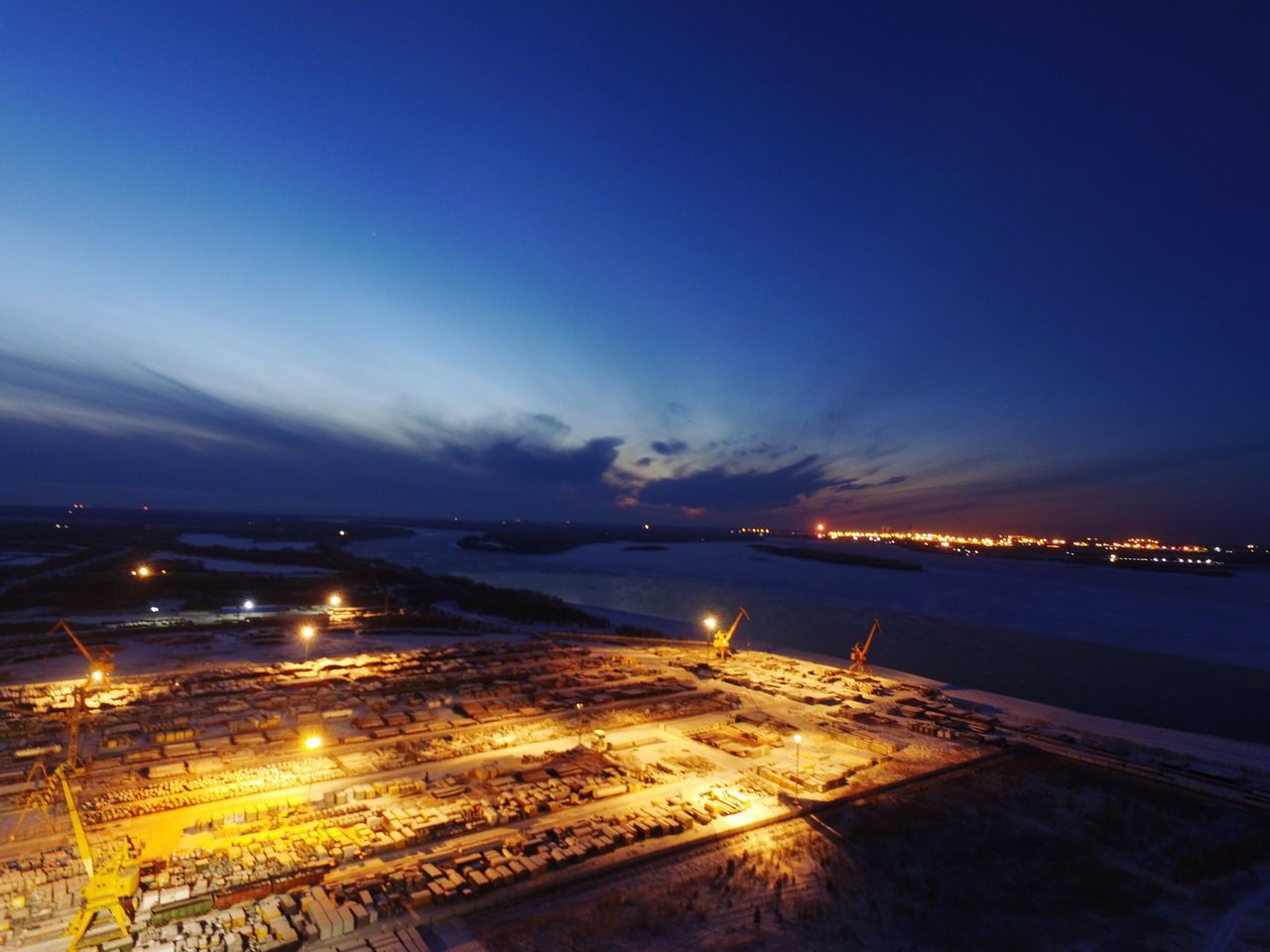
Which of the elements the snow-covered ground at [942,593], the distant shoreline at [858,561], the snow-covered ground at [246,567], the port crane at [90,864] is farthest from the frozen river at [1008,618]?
the port crane at [90,864]

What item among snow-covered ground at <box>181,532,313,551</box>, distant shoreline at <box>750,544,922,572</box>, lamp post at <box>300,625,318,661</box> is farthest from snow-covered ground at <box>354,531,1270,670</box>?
lamp post at <box>300,625,318,661</box>

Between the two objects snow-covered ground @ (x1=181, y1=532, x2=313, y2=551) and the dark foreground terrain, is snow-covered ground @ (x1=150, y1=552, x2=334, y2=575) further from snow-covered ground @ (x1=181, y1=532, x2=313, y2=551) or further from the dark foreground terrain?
the dark foreground terrain

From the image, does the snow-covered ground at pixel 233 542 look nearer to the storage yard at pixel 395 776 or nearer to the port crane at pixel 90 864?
the storage yard at pixel 395 776

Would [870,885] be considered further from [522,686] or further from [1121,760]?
[522,686]

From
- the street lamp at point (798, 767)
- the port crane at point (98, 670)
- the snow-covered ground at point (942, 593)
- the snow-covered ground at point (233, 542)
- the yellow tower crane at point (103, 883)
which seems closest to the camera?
the yellow tower crane at point (103, 883)

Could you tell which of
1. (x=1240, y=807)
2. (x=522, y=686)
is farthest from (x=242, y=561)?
(x=1240, y=807)

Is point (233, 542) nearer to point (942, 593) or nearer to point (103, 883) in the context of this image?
point (942, 593)
